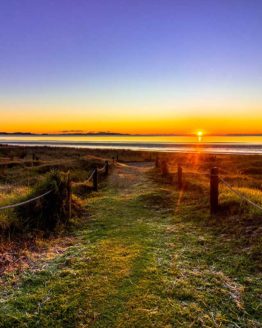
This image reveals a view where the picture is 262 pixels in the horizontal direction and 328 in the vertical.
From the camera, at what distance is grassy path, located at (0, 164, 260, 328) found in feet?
13.4

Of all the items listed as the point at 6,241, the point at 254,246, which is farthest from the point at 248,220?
the point at 6,241

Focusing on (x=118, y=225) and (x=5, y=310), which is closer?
(x=5, y=310)

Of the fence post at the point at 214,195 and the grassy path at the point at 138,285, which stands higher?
the fence post at the point at 214,195

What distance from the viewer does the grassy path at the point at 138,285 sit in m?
4.09

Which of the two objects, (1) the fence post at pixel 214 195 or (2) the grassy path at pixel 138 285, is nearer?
(2) the grassy path at pixel 138 285

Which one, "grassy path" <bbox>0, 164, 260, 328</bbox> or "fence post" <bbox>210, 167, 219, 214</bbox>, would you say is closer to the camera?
"grassy path" <bbox>0, 164, 260, 328</bbox>

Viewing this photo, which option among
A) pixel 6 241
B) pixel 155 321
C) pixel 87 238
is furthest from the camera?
pixel 87 238

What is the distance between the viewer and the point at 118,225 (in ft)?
27.5

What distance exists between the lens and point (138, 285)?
16.0ft

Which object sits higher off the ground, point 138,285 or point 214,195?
point 214,195

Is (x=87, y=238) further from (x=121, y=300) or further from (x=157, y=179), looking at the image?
(x=157, y=179)

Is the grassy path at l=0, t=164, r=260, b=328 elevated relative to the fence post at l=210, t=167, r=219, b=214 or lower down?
lower down

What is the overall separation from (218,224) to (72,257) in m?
3.99

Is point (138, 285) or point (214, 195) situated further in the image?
point (214, 195)
